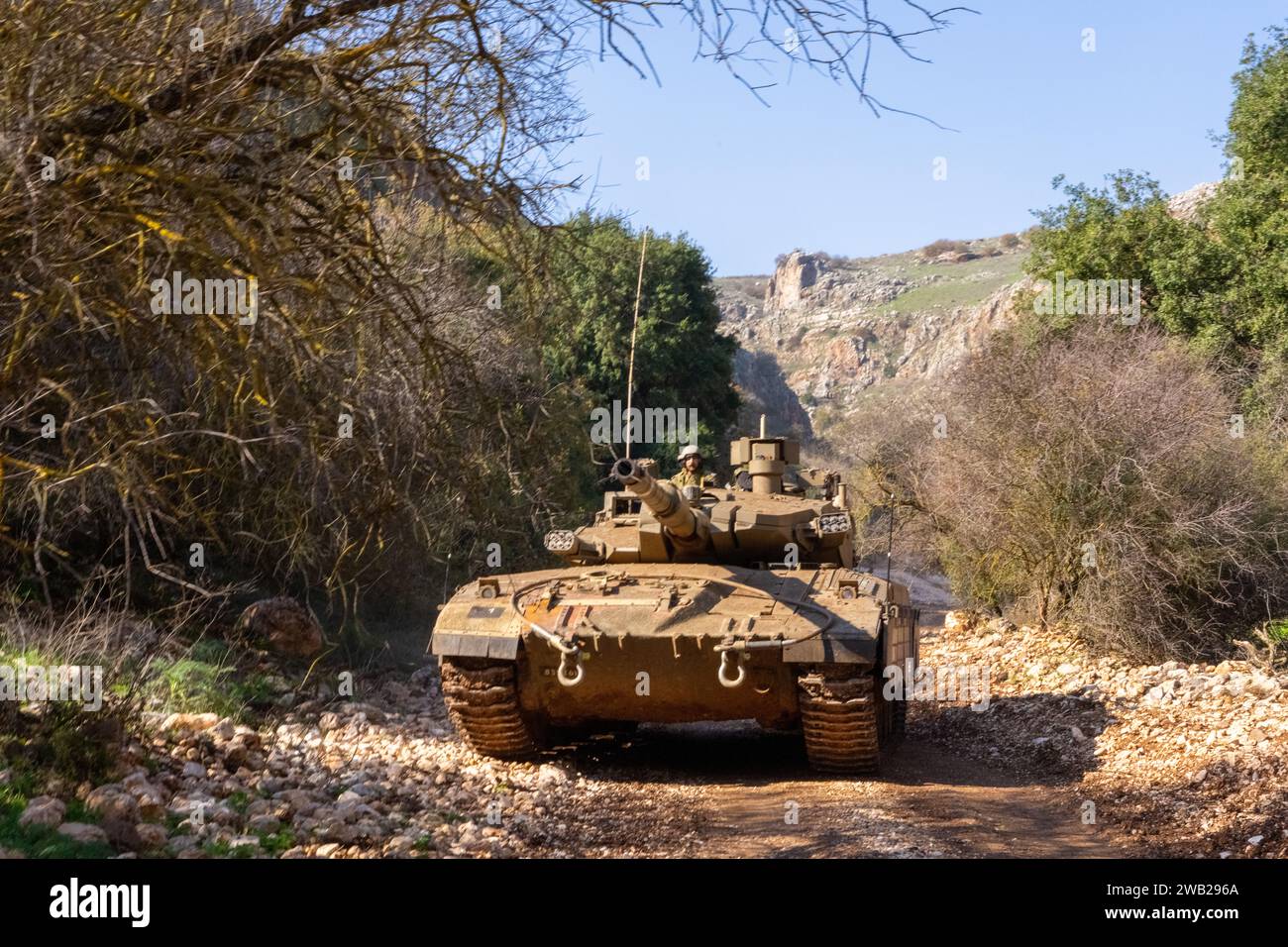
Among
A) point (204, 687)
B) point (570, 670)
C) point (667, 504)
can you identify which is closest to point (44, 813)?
point (570, 670)

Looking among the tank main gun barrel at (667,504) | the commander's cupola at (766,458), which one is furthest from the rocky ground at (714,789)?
the commander's cupola at (766,458)

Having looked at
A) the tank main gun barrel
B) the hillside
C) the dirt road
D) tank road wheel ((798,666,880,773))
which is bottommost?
the dirt road

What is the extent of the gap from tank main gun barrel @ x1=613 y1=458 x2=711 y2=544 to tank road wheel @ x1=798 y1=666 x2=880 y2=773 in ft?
5.32

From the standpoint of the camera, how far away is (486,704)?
9883 millimetres

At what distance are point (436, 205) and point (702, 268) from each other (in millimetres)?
21331

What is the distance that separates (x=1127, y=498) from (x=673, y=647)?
7.85 m

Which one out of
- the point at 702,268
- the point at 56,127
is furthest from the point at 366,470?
the point at 702,268

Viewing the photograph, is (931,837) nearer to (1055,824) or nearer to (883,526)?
(1055,824)

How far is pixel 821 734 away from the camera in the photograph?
9602mm

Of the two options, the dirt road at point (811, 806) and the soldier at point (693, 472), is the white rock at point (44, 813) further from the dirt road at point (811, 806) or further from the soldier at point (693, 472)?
the soldier at point (693, 472)

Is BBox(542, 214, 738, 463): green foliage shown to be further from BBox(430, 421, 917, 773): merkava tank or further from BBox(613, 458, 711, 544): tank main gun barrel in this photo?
BBox(430, 421, 917, 773): merkava tank

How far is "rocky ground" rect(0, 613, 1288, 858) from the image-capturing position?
690 centimetres

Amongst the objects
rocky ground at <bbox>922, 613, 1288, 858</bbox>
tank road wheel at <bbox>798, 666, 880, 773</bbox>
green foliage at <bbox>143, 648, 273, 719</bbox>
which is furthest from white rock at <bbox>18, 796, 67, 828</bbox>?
rocky ground at <bbox>922, 613, 1288, 858</bbox>

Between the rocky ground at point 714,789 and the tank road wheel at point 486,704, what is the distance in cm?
20
